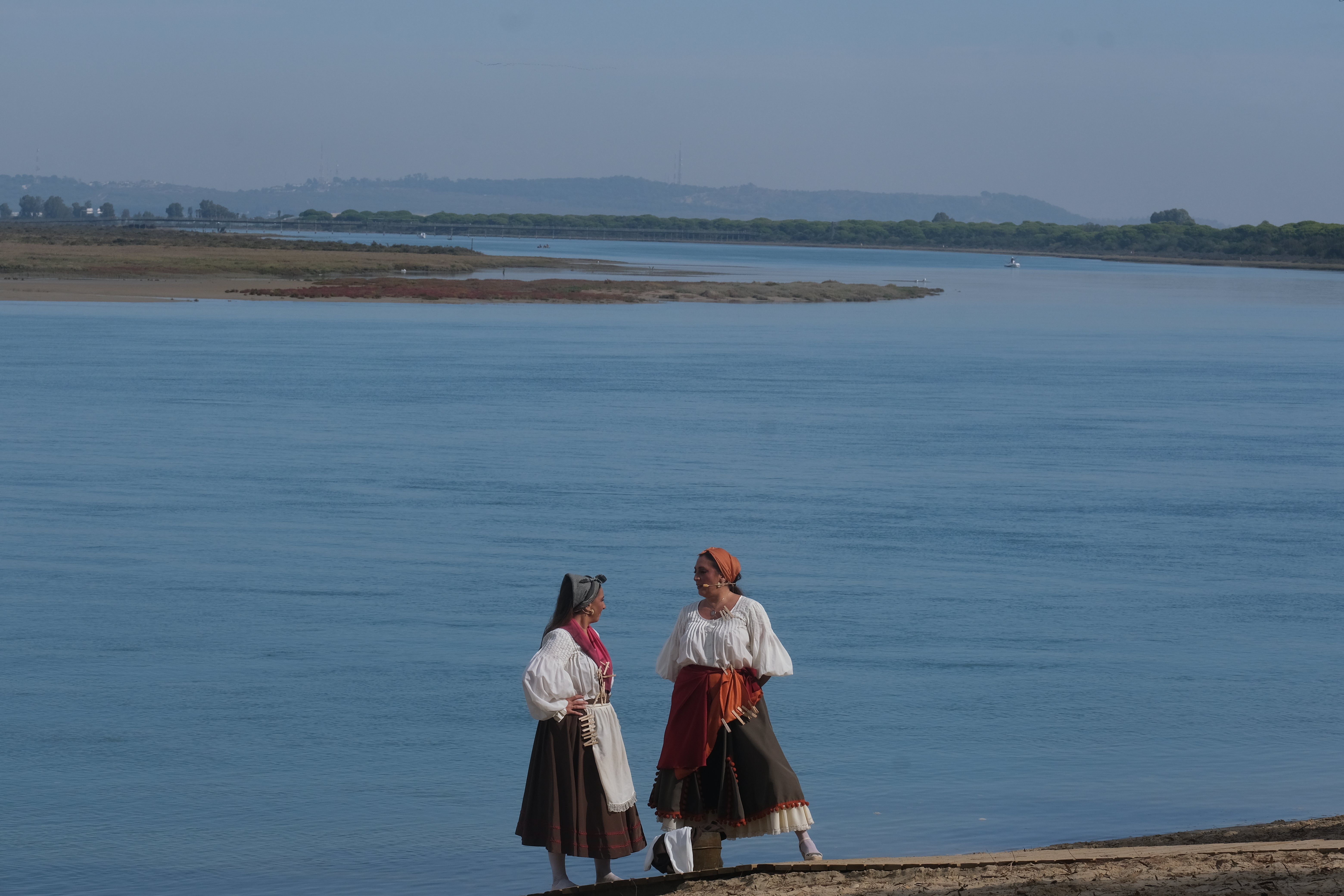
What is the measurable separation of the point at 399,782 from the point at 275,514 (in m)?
9.86

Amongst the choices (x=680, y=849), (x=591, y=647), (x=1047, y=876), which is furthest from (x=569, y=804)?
(x=1047, y=876)

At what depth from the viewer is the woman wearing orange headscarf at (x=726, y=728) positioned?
6.95 m

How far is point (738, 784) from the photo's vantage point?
7.07 meters

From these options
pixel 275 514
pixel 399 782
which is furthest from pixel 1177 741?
pixel 275 514

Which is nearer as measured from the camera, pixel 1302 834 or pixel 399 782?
pixel 1302 834

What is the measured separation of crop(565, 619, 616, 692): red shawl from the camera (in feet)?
22.8

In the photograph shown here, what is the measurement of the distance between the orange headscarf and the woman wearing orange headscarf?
1 centimetres

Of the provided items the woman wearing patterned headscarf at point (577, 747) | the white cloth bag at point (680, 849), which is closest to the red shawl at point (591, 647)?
the woman wearing patterned headscarf at point (577, 747)

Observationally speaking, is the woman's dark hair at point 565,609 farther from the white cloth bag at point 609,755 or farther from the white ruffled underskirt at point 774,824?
the white ruffled underskirt at point 774,824

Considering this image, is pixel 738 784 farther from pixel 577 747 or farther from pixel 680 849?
pixel 577 747

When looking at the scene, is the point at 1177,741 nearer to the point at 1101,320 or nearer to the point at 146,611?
the point at 146,611

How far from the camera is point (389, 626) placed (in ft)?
47.5

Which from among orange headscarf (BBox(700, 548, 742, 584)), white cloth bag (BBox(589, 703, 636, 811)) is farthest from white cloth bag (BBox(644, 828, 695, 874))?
orange headscarf (BBox(700, 548, 742, 584))

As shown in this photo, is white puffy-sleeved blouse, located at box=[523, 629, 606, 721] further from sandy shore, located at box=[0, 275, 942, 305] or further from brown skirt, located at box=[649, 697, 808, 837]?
sandy shore, located at box=[0, 275, 942, 305]
